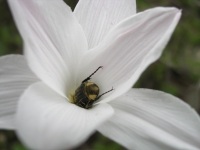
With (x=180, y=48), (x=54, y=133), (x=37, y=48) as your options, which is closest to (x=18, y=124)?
(x=54, y=133)

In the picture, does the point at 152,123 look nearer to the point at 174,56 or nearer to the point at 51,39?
the point at 51,39

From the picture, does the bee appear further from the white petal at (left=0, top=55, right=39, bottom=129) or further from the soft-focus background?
the soft-focus background

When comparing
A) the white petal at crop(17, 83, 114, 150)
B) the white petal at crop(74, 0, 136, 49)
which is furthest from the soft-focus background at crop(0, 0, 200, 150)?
the white petal at crop(17, 83, 114, 150)

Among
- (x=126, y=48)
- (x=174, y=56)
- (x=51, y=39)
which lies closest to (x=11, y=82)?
(x=51, y=39)

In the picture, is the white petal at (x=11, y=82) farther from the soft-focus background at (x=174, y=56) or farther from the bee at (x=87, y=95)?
the soft-focus background at (x=174, y=56)

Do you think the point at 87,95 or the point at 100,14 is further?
the point at 100,14

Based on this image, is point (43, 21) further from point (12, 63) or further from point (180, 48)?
point (180, 48)

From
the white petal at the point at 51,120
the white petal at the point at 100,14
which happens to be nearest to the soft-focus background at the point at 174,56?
the white petal at the point at 100,14
